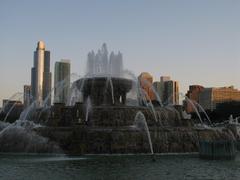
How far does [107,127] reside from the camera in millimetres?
36250

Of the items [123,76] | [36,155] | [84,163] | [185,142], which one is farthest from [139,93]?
[84,163]

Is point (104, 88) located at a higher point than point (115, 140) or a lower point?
higher

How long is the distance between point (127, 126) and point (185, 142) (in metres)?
5.63

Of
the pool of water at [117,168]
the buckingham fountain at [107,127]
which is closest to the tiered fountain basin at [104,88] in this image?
the buckingham fountain at [107,127]

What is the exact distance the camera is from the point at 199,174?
2212 centimetres

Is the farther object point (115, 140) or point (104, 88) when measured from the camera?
point (104, 88)

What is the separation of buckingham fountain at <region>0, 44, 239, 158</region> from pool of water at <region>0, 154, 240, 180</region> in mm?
2740

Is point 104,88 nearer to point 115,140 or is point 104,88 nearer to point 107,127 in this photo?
point 107,127

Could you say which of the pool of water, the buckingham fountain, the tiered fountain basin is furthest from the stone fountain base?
the tiered fountain basin

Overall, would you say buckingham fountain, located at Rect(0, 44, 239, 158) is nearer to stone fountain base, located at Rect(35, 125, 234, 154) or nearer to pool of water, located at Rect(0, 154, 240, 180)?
stone fountain base, located at Rect(35, 125, 234, 154)

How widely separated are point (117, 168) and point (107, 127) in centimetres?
1243

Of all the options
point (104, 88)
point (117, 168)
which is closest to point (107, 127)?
point (104, 88)

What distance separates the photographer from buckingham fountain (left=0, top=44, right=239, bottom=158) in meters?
32.6

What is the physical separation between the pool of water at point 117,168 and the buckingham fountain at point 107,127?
2740 mm
